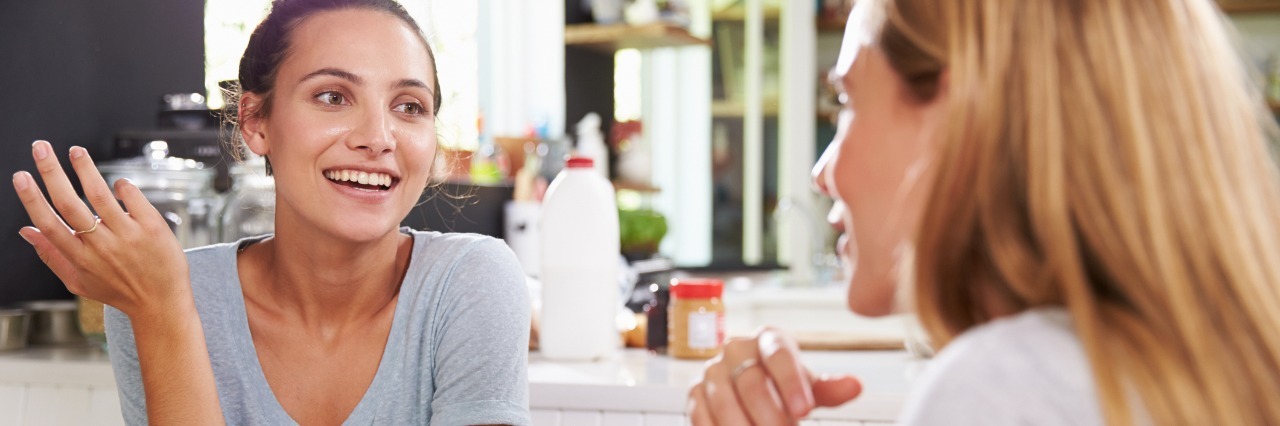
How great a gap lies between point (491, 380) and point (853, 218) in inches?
24.3

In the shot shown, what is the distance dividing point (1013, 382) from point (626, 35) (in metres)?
3.16

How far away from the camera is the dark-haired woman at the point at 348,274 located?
1211 mm

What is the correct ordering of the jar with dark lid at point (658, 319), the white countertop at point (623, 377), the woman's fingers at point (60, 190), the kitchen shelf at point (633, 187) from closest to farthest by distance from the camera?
the woman's fingers at point (60, 190), the white countertop at point (623, 377), the jar with dark lid at point (658, 319), the kitchen shelf at point (633, 187)

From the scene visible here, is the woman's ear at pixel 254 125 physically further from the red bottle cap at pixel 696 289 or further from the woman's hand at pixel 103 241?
the red bottle cap at pixel 696 289

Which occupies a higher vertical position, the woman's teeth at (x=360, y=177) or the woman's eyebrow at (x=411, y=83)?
the woman's eyebrow at (x=411, y=83)

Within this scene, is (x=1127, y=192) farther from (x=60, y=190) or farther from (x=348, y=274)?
(x=348, y=274)

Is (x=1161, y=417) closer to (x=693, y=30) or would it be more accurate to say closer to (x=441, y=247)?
(x=441, y=247)

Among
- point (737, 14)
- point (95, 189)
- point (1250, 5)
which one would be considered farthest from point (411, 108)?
point (1250, 5)

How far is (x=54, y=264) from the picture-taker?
1026 mm

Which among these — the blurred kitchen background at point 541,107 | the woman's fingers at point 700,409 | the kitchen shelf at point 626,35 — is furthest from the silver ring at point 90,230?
the kitchen shelf at point 626,35

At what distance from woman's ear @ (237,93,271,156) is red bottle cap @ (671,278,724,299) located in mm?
641

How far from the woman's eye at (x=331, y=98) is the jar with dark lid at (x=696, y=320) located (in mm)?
614

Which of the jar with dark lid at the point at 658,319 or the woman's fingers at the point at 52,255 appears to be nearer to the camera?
the woman's fingers at the point at 52,255

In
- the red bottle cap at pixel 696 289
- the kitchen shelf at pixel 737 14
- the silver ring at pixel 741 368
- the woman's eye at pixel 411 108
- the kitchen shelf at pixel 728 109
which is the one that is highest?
the kitchen shelf at pixel 737 14
